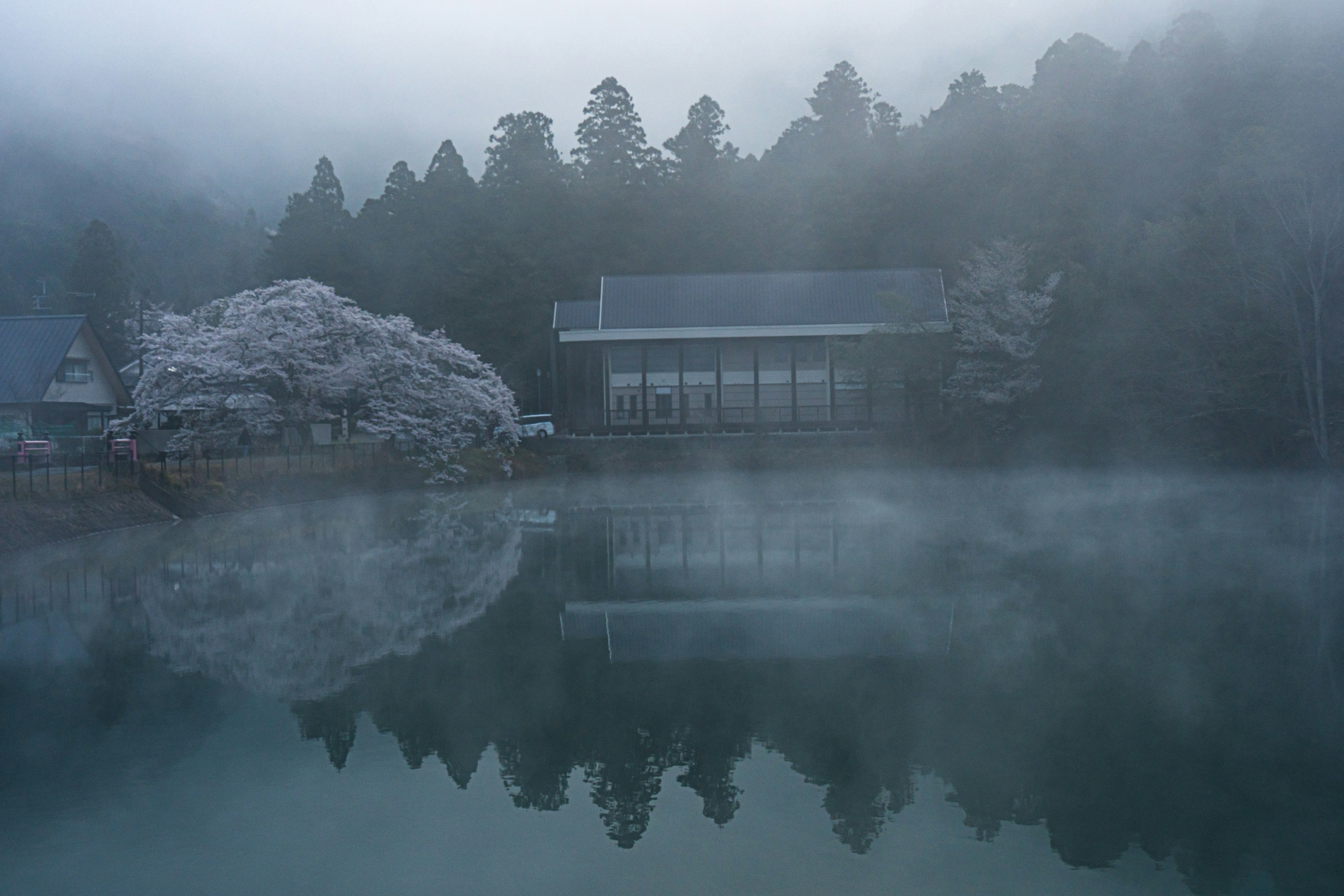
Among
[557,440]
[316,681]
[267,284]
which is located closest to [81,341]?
[557,440]

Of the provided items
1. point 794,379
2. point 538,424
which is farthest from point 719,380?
point 538,424

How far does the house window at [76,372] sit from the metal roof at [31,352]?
626 mm

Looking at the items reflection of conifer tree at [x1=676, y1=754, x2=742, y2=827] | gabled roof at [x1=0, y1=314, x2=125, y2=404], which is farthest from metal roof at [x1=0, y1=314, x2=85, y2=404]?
A: reflection of conifer tree at [x1=676, y1=754, x2=742, y2=827]

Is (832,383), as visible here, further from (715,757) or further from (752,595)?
(715,757)

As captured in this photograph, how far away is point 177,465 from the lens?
2538 cm

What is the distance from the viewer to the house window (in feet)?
120

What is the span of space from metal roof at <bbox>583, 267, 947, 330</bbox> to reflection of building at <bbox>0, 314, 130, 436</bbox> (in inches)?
695

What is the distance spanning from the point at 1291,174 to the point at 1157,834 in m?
28.5

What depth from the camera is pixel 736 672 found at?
8.52 metres

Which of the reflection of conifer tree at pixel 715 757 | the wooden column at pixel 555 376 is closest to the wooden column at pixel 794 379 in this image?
the wooden column at pixel 555 376

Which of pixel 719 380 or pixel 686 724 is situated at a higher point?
pixel 719 380

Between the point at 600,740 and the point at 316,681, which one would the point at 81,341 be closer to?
the point at 316,681

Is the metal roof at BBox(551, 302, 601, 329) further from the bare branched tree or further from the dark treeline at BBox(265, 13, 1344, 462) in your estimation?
the bare branched tree

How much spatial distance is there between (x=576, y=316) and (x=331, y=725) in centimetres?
3421
